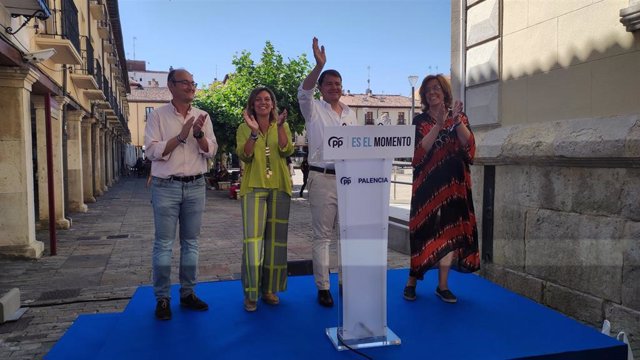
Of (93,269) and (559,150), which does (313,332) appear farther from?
(93,269)

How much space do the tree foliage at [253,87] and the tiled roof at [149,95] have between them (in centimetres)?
3721

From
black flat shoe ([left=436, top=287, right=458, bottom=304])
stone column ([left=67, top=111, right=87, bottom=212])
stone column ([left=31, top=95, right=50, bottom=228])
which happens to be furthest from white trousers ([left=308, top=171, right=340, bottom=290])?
stone column ([left=67, top=111, right=87, bottom=212])

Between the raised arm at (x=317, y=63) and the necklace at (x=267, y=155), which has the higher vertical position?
the raised arm at (x=317, y=63)

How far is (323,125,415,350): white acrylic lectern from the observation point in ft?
9.21

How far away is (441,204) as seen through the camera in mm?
3764

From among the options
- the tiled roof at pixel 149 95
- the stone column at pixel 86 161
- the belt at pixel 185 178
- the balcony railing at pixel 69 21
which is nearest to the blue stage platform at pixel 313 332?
the belt at pixel 185 178

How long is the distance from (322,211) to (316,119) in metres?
0.67

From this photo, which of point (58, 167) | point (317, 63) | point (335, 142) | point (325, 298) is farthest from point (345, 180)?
point (58, 167)

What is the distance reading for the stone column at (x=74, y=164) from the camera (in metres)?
13.1

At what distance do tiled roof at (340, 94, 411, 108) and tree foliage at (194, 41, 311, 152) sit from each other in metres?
43.6

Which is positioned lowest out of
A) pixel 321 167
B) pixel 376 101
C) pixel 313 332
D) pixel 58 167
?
pixel 313 332

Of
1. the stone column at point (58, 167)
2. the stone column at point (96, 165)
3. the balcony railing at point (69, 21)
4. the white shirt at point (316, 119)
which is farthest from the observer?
the stone column at point (96, 165)

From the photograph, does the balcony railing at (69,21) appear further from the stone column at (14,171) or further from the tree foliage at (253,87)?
the tree foliage at (253,87)

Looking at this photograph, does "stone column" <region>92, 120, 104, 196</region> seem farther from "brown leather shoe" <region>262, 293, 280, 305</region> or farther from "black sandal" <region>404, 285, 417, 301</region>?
"black sandal" <region>404, 285, 417, 301</region>
